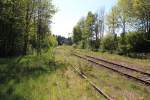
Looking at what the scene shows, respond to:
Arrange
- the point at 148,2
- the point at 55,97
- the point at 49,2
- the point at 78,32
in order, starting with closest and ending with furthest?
the point at 55,97 → the point at 148,2 → the point at 49,2 → the point at 78,32

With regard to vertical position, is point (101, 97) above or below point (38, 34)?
below

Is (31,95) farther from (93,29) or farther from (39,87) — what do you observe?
(93,29)

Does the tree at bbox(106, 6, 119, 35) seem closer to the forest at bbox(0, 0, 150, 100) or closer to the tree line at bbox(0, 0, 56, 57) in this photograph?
the forest at bbox(0, 0, 150, 100)

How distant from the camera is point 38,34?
54094 mm

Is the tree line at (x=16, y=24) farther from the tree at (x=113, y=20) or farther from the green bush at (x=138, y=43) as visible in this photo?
the tree at (x=113, y=20)

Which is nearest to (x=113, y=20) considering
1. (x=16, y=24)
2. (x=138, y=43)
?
(x=138, y=43)

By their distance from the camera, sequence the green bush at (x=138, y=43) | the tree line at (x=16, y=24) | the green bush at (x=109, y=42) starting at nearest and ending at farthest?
1. the tree line at (x=16, y=24)
2. the green bush at (x=138, y=43)
3. the green bush at (x=109, y=42)

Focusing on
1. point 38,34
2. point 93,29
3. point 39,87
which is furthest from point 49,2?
point 93,29

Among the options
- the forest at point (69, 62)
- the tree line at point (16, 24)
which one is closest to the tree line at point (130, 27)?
the forest at point (69, 62)

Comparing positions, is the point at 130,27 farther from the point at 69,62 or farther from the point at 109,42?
the point at 69,62

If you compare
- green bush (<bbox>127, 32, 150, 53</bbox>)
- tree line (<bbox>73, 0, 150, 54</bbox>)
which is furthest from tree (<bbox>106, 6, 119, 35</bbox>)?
green bush (<bbox>127, 32, 150, 53</bbox>)

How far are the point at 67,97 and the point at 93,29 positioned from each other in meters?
87.7

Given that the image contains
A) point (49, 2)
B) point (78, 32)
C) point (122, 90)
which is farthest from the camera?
point (78, 32)

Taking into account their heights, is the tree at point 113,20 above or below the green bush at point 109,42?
above
